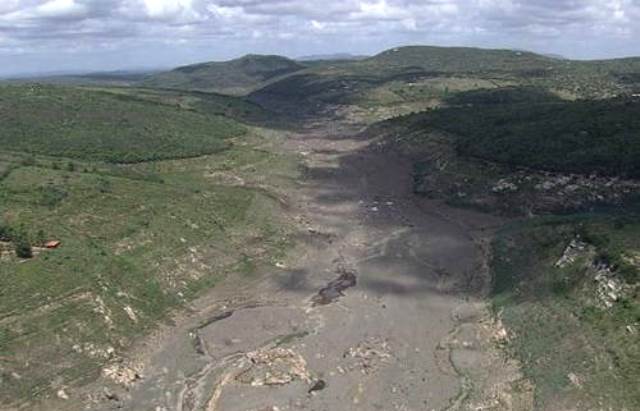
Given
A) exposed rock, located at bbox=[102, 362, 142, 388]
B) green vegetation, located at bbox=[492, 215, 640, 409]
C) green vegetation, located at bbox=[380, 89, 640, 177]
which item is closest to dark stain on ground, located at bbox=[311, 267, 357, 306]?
green vegetation, located at bbox=[492, 215, 640, 409]

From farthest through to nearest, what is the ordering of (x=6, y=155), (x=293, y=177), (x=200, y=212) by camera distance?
(x=293, y=177), (x=6, y=155), (x=200, y=212)

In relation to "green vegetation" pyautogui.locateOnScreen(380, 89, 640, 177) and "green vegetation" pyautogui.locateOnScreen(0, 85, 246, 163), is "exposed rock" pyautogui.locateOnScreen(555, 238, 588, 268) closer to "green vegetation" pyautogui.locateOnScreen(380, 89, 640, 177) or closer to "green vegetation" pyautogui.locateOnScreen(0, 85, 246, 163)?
"green vegetation" pyautogui.locateOnScreen(380, 89, 640, 177)

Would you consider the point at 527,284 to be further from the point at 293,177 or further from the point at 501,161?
the point at 293,177

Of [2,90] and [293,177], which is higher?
[2,90]

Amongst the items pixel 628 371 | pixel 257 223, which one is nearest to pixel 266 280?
pixel 257 223

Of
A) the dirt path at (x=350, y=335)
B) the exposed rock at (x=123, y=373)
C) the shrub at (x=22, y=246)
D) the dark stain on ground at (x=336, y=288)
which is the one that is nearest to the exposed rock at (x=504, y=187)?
the dirt path at (x=350, y=335)
